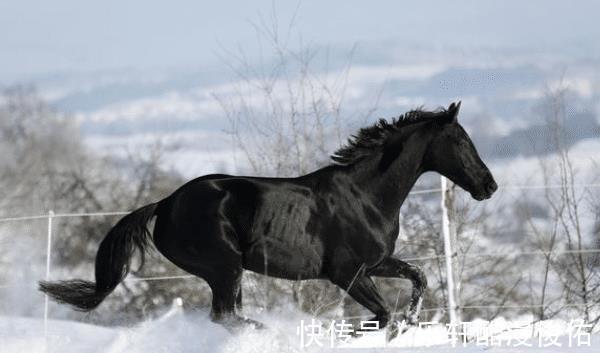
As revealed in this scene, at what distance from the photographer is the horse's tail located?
5531 mm

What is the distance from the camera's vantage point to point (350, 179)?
5375 millimetres

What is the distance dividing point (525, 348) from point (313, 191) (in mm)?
1409

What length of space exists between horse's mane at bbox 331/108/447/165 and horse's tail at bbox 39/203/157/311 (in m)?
1.14

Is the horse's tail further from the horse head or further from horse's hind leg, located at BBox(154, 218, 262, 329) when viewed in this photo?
the horse head

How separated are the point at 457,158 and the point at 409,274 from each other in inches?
28.5

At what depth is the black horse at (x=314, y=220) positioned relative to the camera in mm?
5164

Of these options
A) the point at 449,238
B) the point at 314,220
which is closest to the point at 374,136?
the point at 314,220

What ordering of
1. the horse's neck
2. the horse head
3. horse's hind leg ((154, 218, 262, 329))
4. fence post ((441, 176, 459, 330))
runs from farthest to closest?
fence post ((441, 176, 459, 330)) → the horse head → the horse's neck → horse's hind leg ((154, 218, 262, 329))

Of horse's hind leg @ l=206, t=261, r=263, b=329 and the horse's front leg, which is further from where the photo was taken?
the horse's front leg

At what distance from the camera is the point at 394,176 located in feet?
17.9

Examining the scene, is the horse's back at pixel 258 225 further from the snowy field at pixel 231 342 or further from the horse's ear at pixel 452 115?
the horse's ear at pixel 452 115

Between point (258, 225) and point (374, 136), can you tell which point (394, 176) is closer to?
point (374, 136)

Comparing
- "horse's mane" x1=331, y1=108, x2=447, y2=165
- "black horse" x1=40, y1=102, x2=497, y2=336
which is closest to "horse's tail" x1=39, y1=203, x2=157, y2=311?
"black horse" x1=40, y1=102, x2=497, y2=336

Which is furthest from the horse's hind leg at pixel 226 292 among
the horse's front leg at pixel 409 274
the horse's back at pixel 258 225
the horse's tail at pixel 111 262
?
the horse's front leg at pixel 409 274
